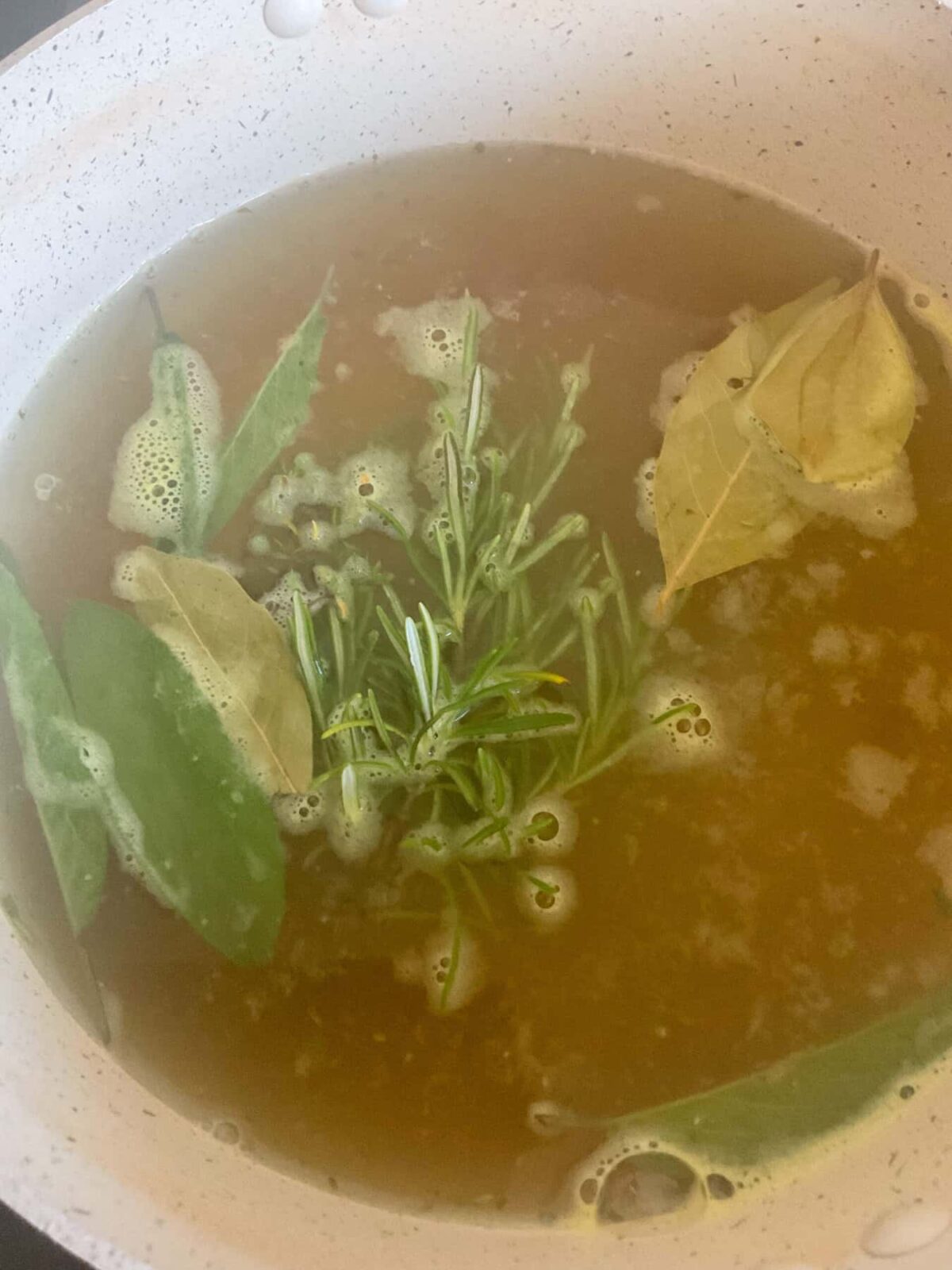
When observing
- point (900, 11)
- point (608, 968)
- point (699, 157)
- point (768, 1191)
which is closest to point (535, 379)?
point (699, 157)

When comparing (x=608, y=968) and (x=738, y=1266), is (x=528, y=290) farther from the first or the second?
(x=738, y=1266)

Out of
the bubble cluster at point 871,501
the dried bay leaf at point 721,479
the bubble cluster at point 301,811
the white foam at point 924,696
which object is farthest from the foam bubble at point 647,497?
the bubble cluster at point 301,811

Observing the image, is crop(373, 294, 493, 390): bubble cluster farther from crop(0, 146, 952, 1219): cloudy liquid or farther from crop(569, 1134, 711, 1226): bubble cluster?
crop(569, 1134, 711, 1226): bubble cluster

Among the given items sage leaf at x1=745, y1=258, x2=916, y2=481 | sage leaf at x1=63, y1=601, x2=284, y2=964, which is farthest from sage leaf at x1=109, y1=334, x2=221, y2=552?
sage leaf at x1=745, y1=258, x2=916, y2=481

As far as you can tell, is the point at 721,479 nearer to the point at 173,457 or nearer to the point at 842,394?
the point at 842,394

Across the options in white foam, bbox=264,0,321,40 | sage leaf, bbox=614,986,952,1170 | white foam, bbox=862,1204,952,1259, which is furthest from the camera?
white foam, bbox=264,0,321,40

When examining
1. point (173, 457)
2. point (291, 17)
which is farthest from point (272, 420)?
point (291, 17)
